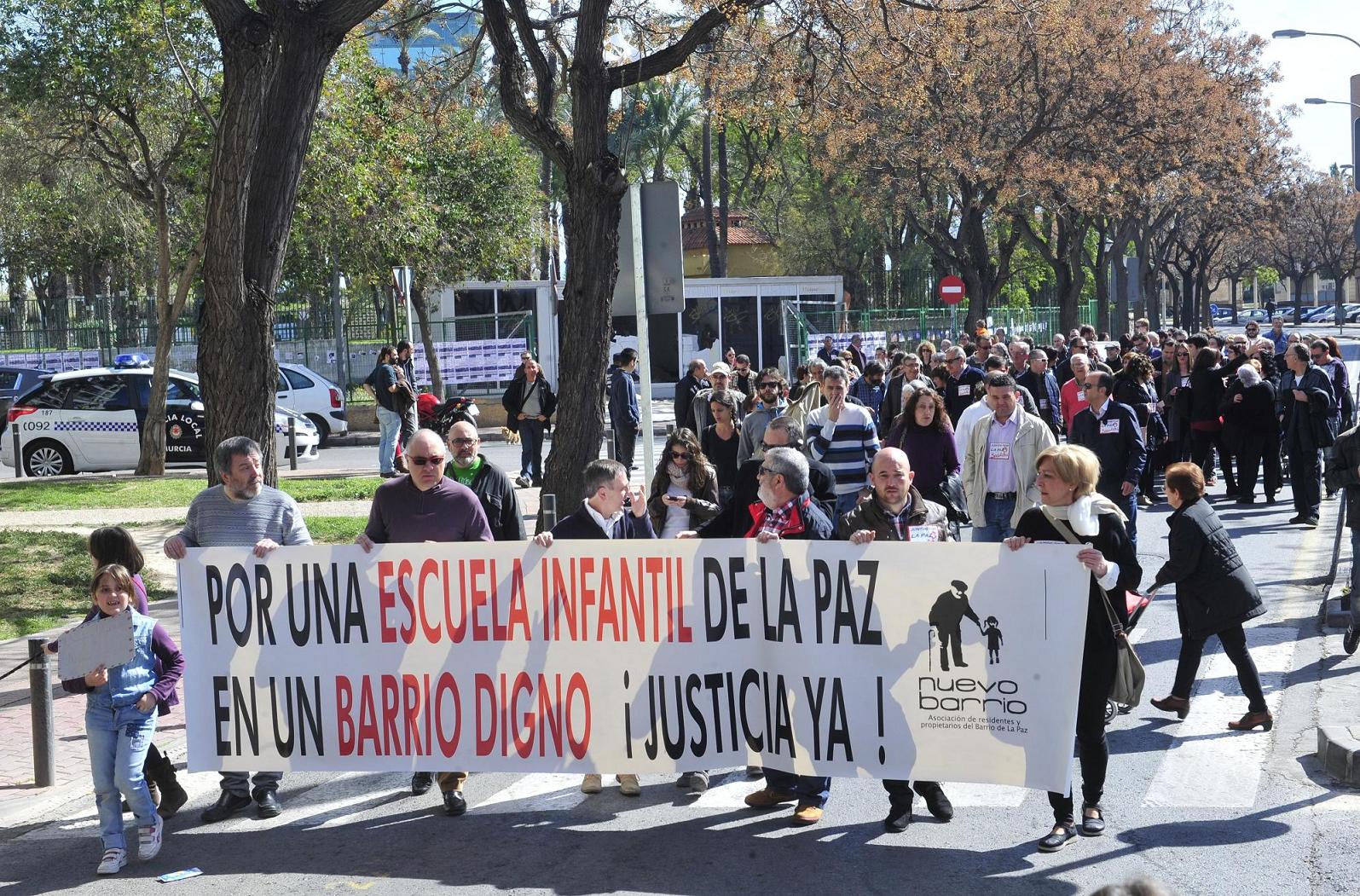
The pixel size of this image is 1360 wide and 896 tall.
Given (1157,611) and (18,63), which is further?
(18,63)

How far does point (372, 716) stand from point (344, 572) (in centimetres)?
65

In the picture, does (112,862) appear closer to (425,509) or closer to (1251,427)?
(425,509)

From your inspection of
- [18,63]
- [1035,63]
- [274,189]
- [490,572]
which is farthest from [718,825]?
[1035,63]

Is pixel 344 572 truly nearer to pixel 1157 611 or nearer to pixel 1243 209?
pixel 1157 611

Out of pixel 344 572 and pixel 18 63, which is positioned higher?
pixel 18 63

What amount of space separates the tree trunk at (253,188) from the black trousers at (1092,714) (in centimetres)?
560

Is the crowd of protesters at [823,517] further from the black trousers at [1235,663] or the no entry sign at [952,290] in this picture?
the no entry sign at [952,290]

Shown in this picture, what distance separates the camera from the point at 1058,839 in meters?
6.05

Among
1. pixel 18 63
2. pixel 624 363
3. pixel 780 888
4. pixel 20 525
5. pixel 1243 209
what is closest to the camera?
pixel 780 888

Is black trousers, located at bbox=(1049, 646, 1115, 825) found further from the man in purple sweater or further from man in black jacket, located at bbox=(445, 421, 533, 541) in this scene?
man in black jacket, located at bbox=(445, 421, 533, 541)

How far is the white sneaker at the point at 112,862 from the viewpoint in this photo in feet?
19.9

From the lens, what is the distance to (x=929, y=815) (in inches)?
259

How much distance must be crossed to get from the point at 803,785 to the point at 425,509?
2.16 meters

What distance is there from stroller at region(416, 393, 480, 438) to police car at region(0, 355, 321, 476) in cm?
348
